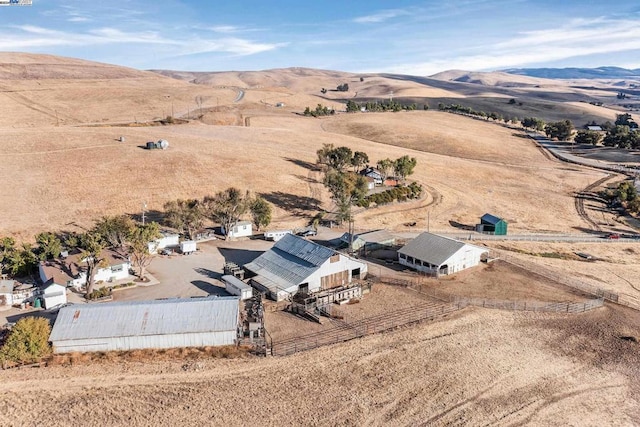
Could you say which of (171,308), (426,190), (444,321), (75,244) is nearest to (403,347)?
(444,321)

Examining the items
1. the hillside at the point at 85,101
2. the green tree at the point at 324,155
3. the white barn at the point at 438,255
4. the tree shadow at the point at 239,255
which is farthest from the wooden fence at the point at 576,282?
the hillside at the point at 85,101

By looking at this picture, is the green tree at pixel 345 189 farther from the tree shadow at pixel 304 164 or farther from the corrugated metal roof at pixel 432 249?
the tree shadow at pixel 304 164

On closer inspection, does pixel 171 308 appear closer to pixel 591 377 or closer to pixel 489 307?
pixel 489 307

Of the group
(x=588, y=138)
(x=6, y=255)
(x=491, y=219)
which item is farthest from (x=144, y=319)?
(x=588, y=138)

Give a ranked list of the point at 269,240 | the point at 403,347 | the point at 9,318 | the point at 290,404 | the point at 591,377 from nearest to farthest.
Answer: the point at 290,404
the point at 591,377
the point at 403,347
the point at 9,318
the point at 269,240

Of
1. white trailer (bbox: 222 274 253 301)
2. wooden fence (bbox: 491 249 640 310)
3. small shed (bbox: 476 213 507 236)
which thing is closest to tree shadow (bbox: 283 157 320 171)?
small shed (bbox: 476 213 507 236)

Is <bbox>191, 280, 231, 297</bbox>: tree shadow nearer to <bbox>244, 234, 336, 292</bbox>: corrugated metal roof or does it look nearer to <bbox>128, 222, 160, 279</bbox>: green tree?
<bbox>244, 234, 336, 292</bbox>: corrugated metal roof
